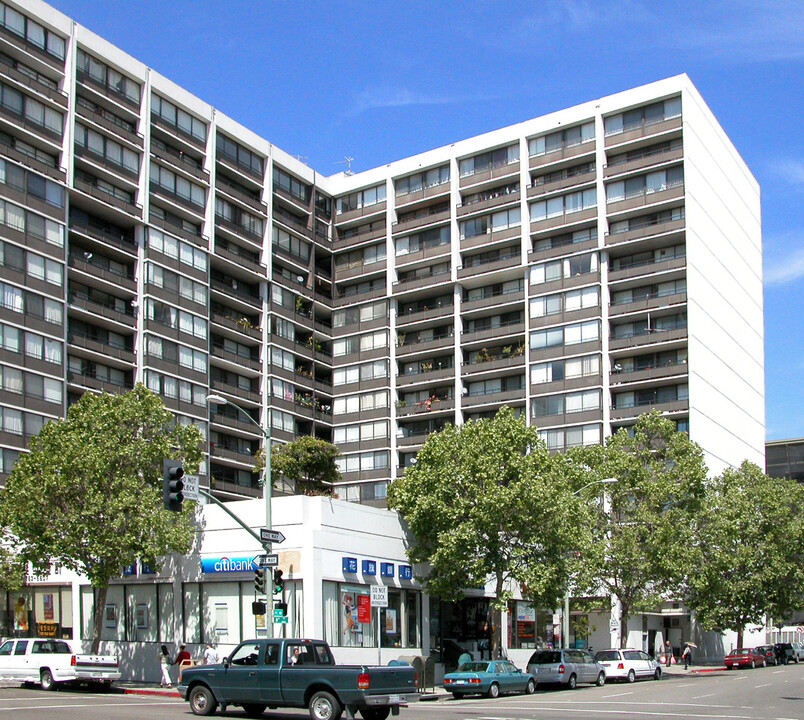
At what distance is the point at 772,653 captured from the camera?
69500mm

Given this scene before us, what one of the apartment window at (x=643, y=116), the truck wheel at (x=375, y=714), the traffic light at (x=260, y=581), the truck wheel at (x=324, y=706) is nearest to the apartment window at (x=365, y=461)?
the apartment window at (x=643, y=116)

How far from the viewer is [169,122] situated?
75.8 m

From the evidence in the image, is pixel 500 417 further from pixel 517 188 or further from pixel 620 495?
pixel 517 188

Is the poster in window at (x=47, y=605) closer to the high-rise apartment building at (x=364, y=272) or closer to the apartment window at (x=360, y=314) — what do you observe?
the high-rise apartment building at (x=364, y=272)

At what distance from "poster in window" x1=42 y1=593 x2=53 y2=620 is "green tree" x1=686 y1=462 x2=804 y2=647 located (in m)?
33.5

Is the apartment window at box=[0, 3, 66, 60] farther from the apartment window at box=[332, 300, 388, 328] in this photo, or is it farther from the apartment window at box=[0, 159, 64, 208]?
the apartment window at box=[332, 300, 388, 328]

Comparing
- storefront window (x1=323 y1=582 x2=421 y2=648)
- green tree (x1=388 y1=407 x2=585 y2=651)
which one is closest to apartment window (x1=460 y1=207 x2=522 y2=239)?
green tree (x1=388 y1=407 x2=585 y2=651)

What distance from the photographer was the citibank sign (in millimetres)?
40875

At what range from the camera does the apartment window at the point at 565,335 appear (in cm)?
7912

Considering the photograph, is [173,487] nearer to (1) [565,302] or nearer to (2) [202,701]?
(2) [202,701]

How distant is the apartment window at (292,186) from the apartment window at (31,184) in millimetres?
24529

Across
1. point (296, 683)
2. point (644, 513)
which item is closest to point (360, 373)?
point (644, 513)

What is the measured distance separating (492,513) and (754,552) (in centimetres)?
2904

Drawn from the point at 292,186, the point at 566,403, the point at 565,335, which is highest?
the point at 292,186
